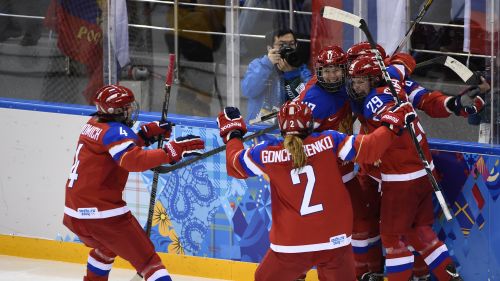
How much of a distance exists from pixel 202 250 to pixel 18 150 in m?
1.33

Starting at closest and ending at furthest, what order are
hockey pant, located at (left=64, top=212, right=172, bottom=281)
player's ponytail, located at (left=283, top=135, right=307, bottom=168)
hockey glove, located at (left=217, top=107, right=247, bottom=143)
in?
player's ponytail, located at (left=283, top=135, right=307, bottom=168), hockey glove, located at (left=217, top=107, right=247, bottom=143), hockey pant, located at (left=64, top=212, right=172, bottom=281)

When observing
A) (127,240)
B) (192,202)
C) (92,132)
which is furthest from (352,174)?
(92,132)

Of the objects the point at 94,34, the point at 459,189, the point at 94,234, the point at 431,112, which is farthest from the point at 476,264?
the point at 94,34

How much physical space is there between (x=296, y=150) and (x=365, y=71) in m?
0.87

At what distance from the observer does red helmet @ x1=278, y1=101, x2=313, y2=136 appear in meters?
5.67

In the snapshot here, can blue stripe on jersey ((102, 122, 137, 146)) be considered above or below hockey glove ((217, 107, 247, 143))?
below

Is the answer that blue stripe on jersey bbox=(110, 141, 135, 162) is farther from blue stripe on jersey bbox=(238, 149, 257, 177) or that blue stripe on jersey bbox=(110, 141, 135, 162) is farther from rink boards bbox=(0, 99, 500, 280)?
rink boards bbox=(0, 99, 500, 280)

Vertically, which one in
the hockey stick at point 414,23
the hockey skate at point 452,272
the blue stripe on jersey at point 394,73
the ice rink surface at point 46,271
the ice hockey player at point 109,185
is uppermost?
the hockey stick at point 414,23

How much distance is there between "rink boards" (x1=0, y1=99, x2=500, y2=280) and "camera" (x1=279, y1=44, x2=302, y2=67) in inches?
16.1

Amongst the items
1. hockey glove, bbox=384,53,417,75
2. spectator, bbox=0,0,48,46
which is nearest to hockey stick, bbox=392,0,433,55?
hockey glove, bbox=384,53,417,75

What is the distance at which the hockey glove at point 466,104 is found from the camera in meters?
6.52

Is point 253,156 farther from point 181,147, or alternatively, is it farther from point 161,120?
point 161,120

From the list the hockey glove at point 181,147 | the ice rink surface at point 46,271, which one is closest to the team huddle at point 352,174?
the hockey glove at point 181,147

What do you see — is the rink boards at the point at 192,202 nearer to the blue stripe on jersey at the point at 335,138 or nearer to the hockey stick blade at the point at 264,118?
the hockey stick blade at the point at 264,118
